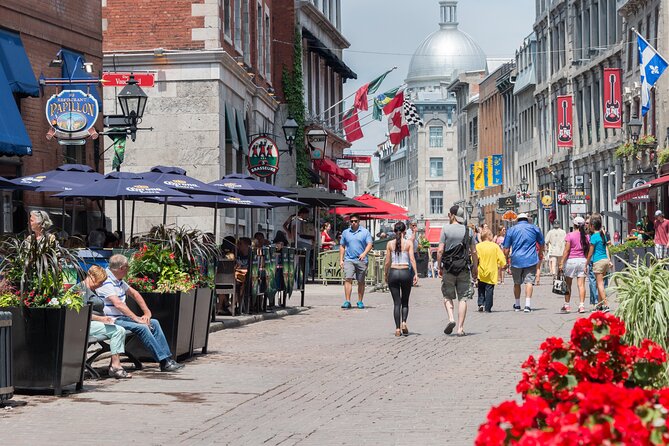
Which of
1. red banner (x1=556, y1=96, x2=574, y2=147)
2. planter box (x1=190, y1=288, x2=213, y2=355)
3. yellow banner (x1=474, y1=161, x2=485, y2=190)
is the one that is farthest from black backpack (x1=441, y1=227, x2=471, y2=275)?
yellow banner (x1=474, y1=161, x2=485, y2=190)

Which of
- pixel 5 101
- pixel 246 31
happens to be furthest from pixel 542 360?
pixel 246 31

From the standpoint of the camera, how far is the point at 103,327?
13727mm

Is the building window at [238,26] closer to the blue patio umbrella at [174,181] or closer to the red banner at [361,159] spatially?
the blue patio umbrella at [174,181]

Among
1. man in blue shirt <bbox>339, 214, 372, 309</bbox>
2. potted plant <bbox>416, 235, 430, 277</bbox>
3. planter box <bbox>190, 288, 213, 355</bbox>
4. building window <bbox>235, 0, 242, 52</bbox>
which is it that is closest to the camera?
planter box <bbox>190, 288, 213, 355</bbox>

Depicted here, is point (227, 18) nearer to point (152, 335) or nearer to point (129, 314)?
point (152, 335)

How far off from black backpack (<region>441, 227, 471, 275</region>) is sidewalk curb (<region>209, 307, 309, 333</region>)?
3.55 metres

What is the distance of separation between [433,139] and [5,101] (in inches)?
6030

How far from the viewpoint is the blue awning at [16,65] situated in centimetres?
2166

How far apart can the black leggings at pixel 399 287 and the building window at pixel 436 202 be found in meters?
150

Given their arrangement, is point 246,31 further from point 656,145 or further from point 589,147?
point 589,147

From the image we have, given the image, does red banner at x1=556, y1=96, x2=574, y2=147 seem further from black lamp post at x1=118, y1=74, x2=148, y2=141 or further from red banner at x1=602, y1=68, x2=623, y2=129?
black lamp post at x1=118, y1=74, x2=148, y2=141

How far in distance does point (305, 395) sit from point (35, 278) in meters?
2.55

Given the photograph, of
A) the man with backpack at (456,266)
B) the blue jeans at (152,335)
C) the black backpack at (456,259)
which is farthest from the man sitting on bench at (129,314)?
the black backpack at (456,259)

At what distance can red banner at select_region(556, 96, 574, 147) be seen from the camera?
6950 cm
